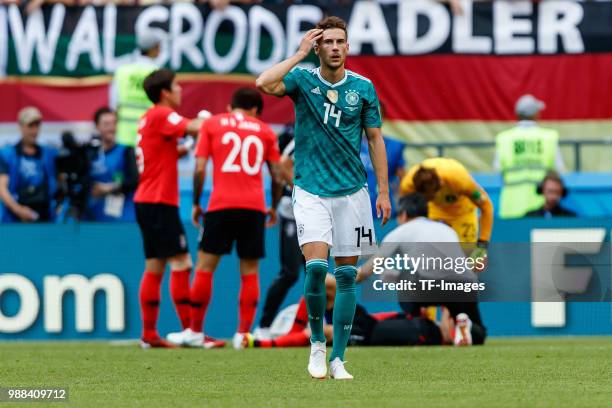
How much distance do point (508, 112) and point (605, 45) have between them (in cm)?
126

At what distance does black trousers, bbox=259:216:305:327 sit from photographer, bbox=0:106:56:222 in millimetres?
2687

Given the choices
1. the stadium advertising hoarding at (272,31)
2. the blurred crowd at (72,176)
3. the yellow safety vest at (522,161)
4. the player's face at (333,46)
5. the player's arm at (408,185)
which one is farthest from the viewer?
the stadium advertising hoarding at (272,31)

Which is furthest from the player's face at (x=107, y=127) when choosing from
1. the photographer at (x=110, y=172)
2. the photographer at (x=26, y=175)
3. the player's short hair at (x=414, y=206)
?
the player's short hair at (x=414, y=206)

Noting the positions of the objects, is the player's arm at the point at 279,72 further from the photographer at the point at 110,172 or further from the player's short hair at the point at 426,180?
the photographer at the point at 110,172

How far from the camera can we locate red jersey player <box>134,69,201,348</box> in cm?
1195

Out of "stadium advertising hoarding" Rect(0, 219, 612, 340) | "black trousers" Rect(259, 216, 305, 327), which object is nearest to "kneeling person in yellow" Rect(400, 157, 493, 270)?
"stadium advertising hoarding" Rect(0, 219, 612, 340)

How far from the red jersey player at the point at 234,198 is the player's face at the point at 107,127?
2.72 meters

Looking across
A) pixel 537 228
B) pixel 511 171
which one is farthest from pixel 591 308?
pixel 511 171

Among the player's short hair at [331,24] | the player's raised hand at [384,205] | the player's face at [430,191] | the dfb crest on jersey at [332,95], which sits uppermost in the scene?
the player's short hair at [331,24]

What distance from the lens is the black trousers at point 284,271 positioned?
12.9m

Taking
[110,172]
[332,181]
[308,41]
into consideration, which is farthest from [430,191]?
[308,41]

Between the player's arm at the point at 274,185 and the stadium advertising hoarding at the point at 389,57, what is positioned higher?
the stadium advertising hoarding at the point at 389,57

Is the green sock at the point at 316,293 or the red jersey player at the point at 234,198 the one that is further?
the red jersey player at the point at 234,198

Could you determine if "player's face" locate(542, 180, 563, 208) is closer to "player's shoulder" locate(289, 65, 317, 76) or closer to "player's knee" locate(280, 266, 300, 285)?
"player's knee" locate(280, 266, 300, 285)
